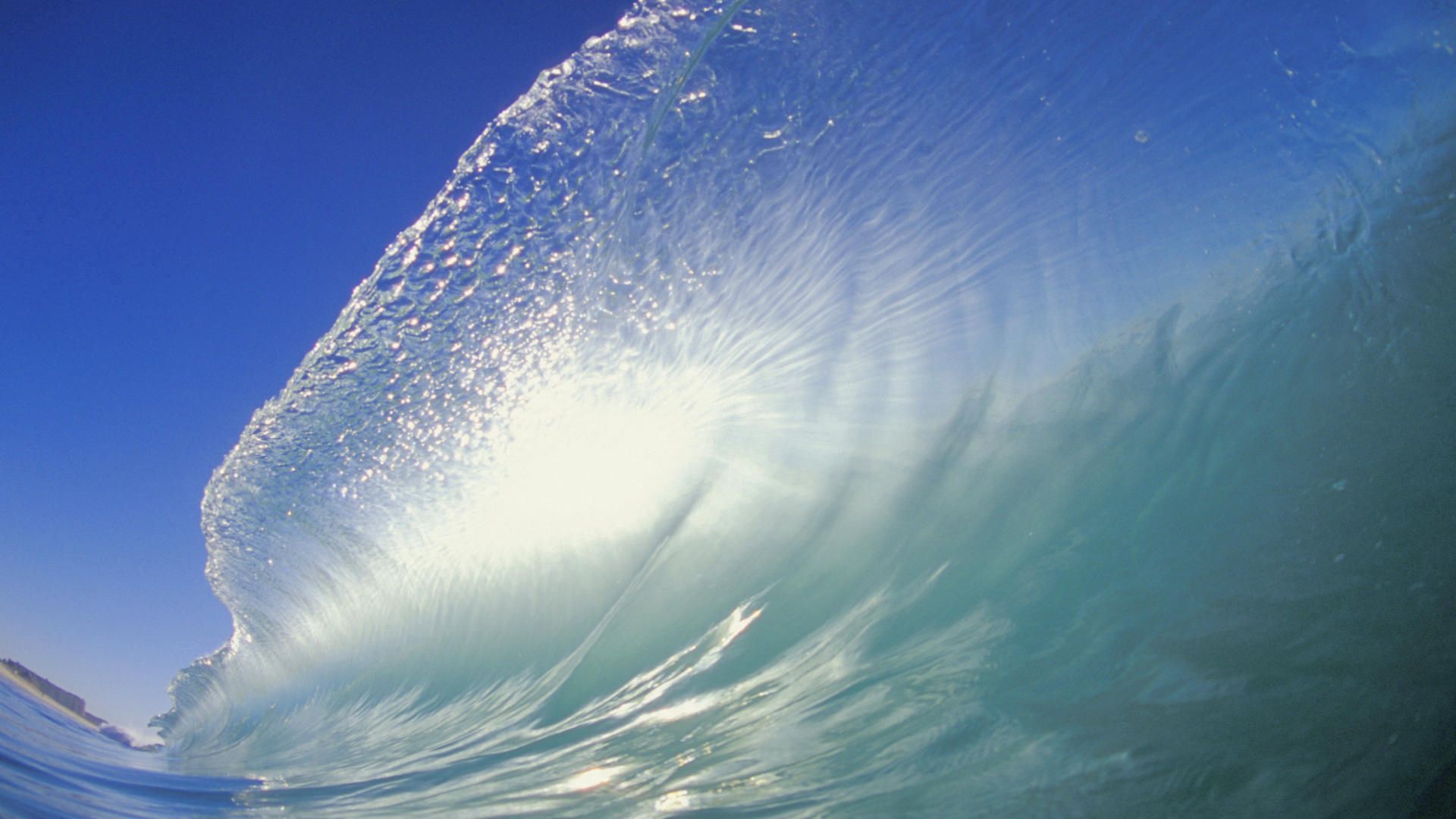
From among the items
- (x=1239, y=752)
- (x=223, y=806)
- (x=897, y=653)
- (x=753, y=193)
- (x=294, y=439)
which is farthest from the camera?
(x=294, y=439)

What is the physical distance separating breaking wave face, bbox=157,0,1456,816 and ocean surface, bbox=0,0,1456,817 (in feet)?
0.04

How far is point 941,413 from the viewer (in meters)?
2.94

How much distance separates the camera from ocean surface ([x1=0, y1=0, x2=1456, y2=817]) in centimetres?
220

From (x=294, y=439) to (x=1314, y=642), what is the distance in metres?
5.11

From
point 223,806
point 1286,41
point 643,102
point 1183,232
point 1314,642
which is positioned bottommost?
point 223,806

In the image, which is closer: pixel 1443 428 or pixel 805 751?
pixel 1443 428

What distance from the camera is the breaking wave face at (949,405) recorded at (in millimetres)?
2205

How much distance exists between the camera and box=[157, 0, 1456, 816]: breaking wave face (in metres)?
2.21

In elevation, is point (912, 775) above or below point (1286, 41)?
below

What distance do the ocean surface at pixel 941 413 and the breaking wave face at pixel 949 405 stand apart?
0.04 feet

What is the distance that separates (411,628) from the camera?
15.5ft

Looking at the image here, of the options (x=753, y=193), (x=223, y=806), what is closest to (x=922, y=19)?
(x=753, y=193)

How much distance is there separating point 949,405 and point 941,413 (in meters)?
0.05

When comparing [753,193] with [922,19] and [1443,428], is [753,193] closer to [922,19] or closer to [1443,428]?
[922,19]
